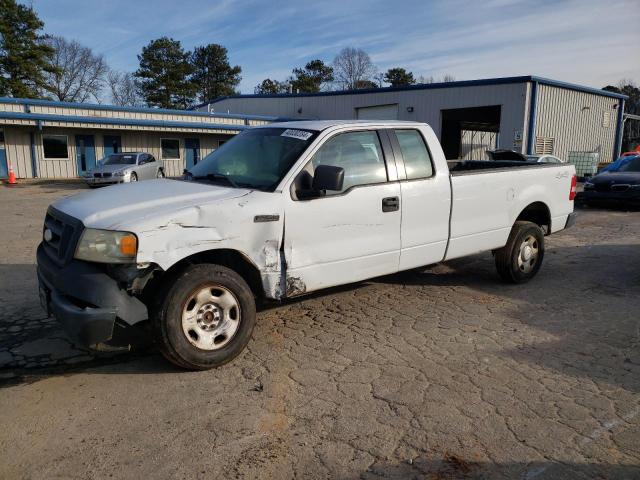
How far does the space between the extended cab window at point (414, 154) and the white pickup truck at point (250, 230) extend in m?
0.01

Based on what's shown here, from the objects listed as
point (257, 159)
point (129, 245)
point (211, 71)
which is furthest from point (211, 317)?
point (211, 71)

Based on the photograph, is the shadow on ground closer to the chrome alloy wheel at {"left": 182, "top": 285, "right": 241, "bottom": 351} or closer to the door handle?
the chrome alloy wheel at {"left": 182, "top": 285, "right": 241, "bottom": 351}

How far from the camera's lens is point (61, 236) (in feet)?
12.3

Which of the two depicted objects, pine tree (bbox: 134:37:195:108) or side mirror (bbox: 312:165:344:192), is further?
pine tree (bbox: 134:37:195:108)

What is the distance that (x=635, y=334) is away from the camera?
466 centimetres

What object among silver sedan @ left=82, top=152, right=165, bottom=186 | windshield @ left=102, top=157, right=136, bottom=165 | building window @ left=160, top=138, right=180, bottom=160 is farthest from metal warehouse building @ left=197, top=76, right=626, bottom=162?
windshield @ left=102, top=157, right=136, bottom=165

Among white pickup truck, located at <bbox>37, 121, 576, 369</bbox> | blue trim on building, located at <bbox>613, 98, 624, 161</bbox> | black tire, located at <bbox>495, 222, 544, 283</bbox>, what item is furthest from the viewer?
blue trim on building, located at <bbox>613, 98, 624, 161</bbox>

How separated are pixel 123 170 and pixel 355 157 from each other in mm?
19333

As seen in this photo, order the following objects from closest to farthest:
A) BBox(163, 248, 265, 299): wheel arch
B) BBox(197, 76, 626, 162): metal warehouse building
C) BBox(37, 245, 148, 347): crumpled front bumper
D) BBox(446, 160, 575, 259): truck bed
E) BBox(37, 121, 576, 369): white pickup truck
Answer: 1. BBox(37, 245, 148, 347): crumpled front bumper
2. BBox(37, 121, 576, 369): white pickup truck
3. BBox(163, 248, 265, 299): wheel arch
4. BBox(446, 160, 575, 259): truck bed
5. BBox(197, 76, 626, 162): metal warehouse building

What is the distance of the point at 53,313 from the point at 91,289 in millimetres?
470

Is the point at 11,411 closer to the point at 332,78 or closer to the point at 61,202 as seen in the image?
the point at 61,202

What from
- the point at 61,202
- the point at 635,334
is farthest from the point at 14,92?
the point at 635,334

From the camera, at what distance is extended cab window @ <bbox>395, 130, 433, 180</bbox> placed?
16.3 ft

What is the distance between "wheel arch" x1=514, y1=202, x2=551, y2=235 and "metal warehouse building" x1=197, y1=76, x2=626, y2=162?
19361 millimetres
